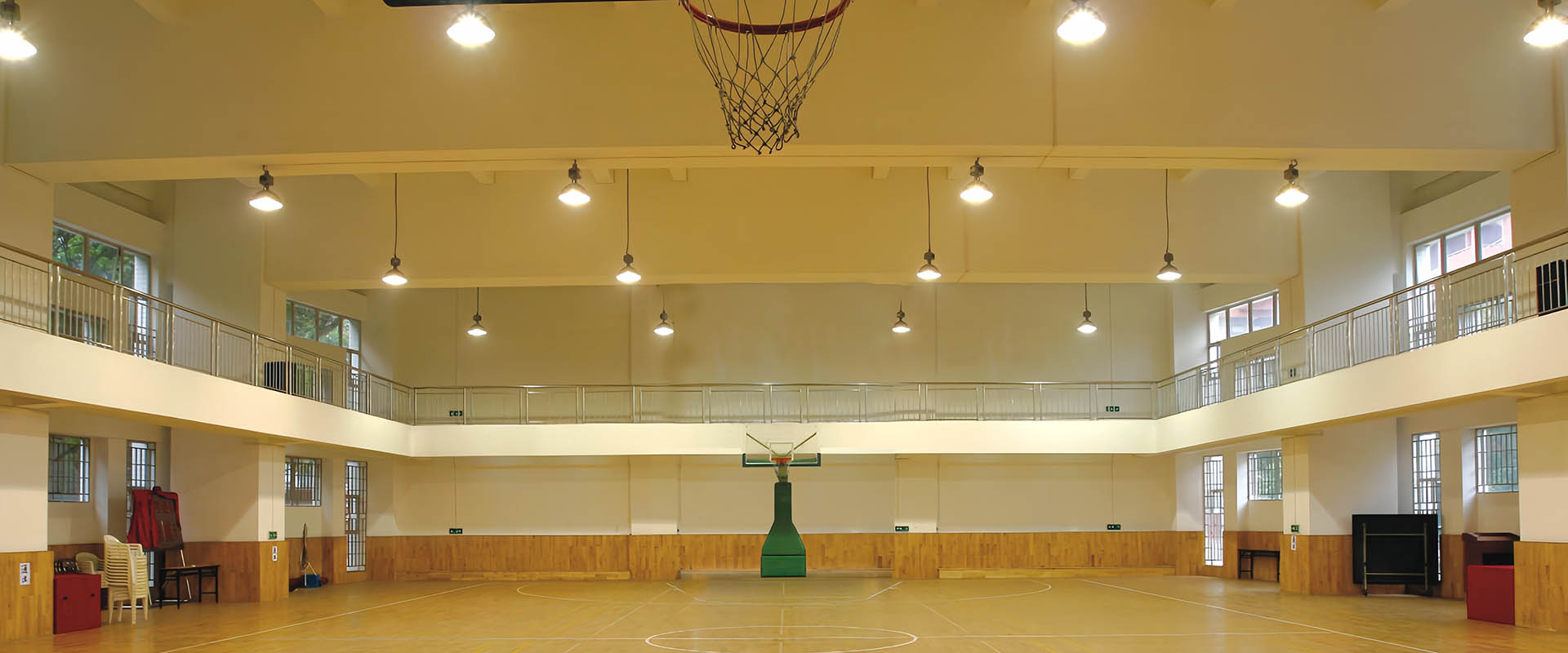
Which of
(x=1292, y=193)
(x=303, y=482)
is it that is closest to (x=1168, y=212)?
(x=1292, y=193)

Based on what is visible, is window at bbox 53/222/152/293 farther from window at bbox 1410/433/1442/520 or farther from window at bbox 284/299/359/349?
window at bbox 1410/433/1442/520

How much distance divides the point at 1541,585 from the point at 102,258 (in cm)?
2199

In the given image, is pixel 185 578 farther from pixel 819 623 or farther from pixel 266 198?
pixel 819 623

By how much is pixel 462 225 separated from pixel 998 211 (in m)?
9.13

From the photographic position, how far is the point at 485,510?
27781mm

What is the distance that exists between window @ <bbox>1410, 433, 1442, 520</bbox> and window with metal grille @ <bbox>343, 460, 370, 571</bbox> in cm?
2205

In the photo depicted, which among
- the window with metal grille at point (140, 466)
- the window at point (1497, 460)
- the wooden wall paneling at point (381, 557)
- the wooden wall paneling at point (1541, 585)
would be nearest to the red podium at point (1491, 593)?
the wooden wall paneling at point (1541, 585)

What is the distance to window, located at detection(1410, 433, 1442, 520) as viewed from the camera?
66.2 ft

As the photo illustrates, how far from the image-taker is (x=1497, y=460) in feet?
60.9

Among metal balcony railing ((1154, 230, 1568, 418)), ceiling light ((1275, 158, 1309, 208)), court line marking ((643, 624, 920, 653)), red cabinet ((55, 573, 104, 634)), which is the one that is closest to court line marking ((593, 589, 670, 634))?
court line marking ((643, 624, 920, 653))

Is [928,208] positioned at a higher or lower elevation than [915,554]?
higher

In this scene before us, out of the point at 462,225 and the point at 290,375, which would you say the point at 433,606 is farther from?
the point at 462,225

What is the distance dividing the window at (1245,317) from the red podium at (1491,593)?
926 centimetres

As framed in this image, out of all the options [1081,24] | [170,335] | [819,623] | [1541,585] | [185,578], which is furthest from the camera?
[185,578]
